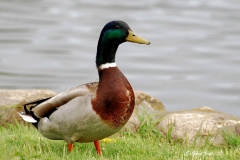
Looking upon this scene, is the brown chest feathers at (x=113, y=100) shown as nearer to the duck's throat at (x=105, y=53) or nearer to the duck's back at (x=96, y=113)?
the duck's back at (x=96, y=113)

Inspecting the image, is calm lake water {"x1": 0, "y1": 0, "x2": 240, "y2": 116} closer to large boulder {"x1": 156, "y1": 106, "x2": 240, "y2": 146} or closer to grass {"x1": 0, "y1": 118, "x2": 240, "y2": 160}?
large boulder {"x1": 156, "y1": 106, "x2": 240, "y2": 146}

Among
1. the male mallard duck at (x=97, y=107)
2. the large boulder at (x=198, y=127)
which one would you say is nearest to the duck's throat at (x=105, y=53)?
the male mallard duck at (x=97, y=107)

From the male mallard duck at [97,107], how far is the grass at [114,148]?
0.17 metres

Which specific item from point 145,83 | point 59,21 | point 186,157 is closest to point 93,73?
point 145,83

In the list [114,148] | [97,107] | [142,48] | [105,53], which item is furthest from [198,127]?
[142,48]

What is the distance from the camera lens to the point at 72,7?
920 inches

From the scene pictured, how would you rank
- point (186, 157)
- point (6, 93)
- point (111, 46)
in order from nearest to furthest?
point (186, 157)
point (111, 46)
point (6, 93)

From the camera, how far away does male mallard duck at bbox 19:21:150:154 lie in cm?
600

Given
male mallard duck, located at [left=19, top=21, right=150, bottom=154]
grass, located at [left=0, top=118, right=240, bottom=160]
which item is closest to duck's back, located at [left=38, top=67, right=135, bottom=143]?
male mallard duck, located at [left=19, top=21, right=150, bottom=154]

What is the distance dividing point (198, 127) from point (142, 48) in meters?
10.9

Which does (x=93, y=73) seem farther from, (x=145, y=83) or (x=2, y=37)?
(x=2, y=37)

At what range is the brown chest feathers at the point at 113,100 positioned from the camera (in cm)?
600

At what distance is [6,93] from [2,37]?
10.3 m

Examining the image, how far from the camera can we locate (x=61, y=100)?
626 centimetres
